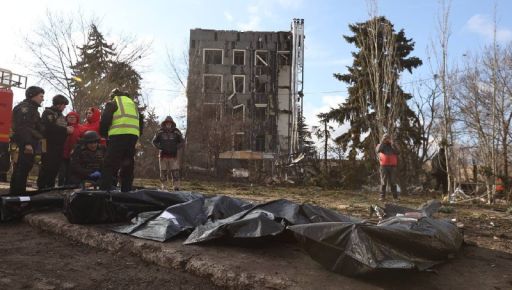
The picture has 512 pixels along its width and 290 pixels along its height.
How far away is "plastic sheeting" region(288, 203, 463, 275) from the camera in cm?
279

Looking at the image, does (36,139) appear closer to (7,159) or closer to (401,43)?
(7,159)

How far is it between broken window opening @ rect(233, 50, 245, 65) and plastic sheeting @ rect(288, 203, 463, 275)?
31233mm

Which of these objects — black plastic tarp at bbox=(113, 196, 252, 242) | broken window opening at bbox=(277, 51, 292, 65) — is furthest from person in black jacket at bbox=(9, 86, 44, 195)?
broken window opening at bbox=(277, 51, 292, 65)

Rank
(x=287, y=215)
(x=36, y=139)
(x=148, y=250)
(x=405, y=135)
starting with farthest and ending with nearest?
(x=405, y=135) < (x=36, y=139) < (x=287, y=215) < (x=148, y=250)

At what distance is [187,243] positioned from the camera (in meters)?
3.72

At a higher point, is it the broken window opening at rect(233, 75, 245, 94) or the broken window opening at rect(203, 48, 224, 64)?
the broken window opening at rect(203, 48, 224, 64)

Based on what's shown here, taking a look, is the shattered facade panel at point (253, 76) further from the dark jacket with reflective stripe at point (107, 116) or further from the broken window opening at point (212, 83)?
the dark jacket with reflective stripe at point (107, 116)

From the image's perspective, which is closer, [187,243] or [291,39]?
[187,243]

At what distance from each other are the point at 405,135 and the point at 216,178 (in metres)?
10.9

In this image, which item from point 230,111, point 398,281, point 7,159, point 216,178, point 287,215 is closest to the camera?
point 398,281

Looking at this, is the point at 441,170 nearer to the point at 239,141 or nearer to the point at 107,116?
the point at 107,116

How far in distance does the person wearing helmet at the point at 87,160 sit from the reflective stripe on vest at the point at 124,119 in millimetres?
1230

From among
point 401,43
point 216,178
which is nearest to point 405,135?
point 401,43

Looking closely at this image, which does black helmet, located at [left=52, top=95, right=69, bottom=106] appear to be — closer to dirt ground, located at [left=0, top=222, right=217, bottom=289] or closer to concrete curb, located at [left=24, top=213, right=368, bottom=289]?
dirt ground, located at [left=0, top=222, right=217, bottom=289]
